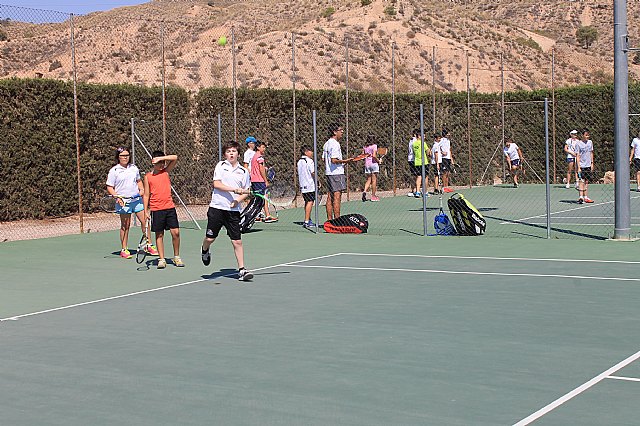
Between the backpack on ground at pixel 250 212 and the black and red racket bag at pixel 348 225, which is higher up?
the backpack on ground at pixel 250 212

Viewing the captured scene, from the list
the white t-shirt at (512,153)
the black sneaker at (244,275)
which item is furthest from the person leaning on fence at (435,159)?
the black sneaker at (244,275)

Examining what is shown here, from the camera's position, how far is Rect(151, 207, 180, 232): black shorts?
14109mm

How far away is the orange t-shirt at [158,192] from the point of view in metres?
14.2

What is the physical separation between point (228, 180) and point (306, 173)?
685 cm

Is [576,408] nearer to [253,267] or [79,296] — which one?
[79,296]

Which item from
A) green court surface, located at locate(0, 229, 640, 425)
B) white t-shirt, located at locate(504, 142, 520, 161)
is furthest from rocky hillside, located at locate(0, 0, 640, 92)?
green court surface, located at locate(0, 229, 640, 425)

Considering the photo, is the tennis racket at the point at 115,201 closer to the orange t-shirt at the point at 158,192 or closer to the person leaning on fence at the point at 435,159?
the orange t-shirt at the point at 158,192

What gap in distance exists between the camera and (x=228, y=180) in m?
12.6

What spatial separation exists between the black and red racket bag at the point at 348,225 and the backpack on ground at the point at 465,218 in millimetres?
1737

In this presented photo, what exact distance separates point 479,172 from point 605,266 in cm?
1953

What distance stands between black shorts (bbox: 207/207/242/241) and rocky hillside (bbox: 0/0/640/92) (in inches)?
1336

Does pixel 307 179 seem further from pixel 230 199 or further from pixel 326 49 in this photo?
pixel 326 49

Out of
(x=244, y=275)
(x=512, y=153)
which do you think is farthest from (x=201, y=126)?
(x=244, y=275)

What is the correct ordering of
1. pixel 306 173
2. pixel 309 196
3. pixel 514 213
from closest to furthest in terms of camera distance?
pixel 306 173 < pixel 309 196 < pixel 514 213
